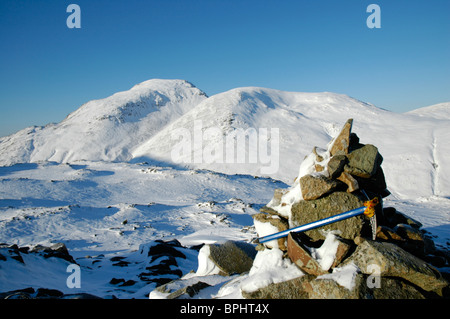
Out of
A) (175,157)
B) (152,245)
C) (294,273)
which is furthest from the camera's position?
(175,157)

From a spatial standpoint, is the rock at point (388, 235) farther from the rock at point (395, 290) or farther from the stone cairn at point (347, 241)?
the rock at point (395, 290)

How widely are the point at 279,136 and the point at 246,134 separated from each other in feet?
29.8

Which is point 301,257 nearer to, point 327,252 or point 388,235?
point 327,252

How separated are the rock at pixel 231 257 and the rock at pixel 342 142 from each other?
437 centimetres

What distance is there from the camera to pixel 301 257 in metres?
4.58

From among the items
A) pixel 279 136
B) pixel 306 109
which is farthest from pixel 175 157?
pixel 306 109

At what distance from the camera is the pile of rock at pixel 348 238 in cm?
386

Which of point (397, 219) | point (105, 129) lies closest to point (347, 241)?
point (397, 219)

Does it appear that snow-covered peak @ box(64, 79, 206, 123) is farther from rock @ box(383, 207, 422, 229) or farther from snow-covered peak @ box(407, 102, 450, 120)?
rock @ box(383, 207, 422, 229)

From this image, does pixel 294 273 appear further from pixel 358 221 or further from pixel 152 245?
pixel 152 245

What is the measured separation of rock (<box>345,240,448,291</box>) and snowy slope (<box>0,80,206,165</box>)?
85.1 meters

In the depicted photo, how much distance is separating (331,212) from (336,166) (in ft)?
3.09

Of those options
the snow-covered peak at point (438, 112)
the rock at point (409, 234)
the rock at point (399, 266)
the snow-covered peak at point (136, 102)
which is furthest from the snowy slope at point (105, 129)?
the snow-covered peak at point (438, 112)
